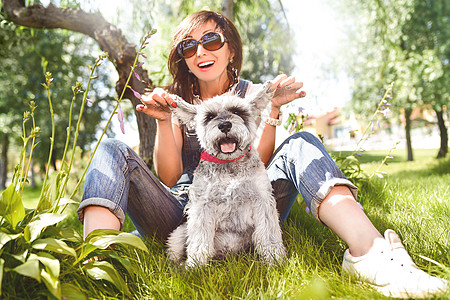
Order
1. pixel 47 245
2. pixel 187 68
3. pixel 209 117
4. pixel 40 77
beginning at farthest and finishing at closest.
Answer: pixel 40 77
pixel 187 68
pixel 209 117
pixel 47 245

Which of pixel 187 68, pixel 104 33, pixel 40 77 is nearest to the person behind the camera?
pixel 187 68

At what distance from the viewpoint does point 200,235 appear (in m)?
2.00

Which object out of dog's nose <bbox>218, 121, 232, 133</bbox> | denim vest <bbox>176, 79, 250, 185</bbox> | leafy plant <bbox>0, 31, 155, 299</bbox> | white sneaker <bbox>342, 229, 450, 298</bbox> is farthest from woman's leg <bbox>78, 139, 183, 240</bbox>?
white sneaker <bbox>342, 229, 450, 298</bbox>

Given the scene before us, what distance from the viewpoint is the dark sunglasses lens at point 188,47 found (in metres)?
2.72

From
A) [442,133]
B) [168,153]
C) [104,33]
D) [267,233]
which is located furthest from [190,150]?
[442,133]

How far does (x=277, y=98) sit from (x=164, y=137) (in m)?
0.91

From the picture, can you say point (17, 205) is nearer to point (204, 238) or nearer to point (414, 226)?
point (204, 238)

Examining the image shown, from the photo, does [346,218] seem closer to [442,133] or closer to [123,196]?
[123,196]

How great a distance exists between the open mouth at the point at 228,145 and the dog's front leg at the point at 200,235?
37 centimetres

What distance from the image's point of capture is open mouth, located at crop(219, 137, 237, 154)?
2023 millimetres

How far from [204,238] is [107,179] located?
2.44 feet

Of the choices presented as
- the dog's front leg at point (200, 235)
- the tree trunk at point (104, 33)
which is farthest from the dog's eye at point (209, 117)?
the tree trunk at point (104, 33)

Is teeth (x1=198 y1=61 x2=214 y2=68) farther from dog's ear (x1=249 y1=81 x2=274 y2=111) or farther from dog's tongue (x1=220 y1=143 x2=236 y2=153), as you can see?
dog's tongue (x1=220 y1=143 x2=236 y2=153)

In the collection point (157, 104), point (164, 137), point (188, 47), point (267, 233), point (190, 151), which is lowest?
point (267, 233)
